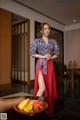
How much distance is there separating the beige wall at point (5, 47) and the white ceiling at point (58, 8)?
83cm

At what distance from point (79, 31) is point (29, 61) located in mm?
3257

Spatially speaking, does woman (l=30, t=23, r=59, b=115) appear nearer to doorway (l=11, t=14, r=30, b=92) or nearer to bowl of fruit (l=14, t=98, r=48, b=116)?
bowl of fruit (l=14, t=98, r=48, b=116)

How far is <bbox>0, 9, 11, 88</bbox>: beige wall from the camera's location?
4406mm

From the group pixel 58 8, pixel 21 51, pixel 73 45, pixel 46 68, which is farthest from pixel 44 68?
pixel 73 45

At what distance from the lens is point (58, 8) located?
5.50m

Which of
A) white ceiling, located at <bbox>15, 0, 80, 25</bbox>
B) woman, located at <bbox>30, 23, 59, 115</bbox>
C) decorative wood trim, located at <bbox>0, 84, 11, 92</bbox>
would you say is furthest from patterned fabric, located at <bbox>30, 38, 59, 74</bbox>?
white ceiling, located at <bbox>15, 0, 80, 25</bbox>

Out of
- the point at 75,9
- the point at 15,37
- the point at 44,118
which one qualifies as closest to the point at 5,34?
the point at 15,37

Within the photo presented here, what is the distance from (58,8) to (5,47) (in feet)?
8.15

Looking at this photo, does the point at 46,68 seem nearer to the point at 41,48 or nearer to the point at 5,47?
the point at 41,48

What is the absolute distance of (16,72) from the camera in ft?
20.8

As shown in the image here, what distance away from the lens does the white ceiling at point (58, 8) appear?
194 inches

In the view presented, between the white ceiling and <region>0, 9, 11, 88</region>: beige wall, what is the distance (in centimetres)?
83

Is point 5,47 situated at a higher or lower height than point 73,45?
lower

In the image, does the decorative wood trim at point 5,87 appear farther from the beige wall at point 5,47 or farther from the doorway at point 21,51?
the doorway at point 21,51
